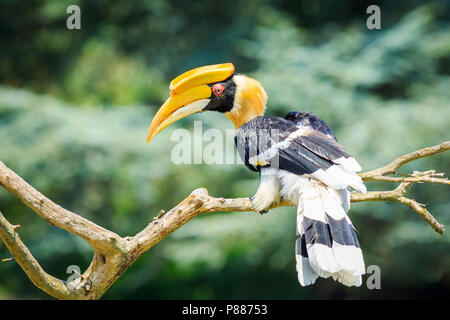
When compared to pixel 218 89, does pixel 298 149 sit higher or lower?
lower

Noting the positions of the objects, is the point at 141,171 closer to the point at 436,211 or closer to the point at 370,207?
the point at 370,207

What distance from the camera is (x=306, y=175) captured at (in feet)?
9.93

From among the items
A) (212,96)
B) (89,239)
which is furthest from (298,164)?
(89,239)

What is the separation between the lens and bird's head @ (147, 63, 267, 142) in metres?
3.63

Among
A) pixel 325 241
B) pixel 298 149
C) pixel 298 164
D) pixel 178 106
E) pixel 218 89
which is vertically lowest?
pixel 325 241

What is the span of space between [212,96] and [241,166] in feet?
10.1

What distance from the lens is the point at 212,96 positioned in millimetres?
3746

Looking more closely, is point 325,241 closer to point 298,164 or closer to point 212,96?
point 298,164

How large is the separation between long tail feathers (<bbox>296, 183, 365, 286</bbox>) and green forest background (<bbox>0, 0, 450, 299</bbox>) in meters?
3.59

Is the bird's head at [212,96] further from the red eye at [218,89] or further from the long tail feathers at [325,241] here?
the long tail feathers at [325,241]

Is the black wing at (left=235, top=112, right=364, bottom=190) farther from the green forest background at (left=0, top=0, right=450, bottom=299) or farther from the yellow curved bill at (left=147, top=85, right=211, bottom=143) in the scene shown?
the green forest background at (left=0, top=0, right=450, bottom=299)

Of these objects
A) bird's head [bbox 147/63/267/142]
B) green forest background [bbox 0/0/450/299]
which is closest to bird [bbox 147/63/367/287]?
bird's head [bbox 147/63/267/142]

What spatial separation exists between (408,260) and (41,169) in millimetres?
4908

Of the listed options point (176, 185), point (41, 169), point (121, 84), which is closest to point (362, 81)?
point (176, 185)
